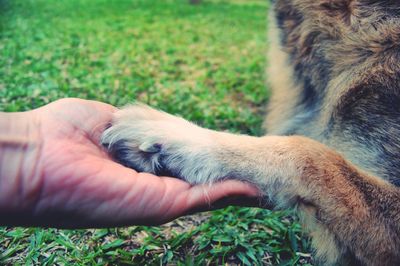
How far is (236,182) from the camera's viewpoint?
6.51 feet

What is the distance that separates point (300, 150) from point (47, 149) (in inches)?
46.1

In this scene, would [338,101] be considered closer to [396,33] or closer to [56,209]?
[396,33]

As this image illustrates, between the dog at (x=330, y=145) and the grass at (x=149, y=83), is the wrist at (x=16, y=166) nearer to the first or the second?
the dog at (x=330, y=145)

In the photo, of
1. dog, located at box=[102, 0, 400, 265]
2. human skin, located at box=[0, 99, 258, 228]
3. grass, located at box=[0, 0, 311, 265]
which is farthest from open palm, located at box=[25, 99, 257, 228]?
grass, located at box=[0, 0, 311, 265]

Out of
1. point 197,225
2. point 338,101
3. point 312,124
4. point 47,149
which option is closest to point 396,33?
point 338,101

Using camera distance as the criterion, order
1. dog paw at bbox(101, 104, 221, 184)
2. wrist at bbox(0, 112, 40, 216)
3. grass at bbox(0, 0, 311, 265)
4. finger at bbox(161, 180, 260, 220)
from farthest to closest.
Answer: grass at bbox(0, 0, 311, 265) → dog paw at bbox(101, 104, 221, 184) → finger at bbox(161, 180, 260, 220) → wrist at bbox(0, 112, 40, 216)

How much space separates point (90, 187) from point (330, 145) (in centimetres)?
146

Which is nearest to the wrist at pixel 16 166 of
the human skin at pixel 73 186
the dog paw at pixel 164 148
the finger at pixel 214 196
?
the human skin at pixel 73 186

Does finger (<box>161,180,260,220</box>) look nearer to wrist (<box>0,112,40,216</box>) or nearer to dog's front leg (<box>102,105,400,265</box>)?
dog's front leg (<box>102,105,400,265</box>)

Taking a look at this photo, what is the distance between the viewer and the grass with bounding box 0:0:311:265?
2285 mm

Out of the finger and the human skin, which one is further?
the finger

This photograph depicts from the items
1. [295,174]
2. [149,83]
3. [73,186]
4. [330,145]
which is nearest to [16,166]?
[73,186]

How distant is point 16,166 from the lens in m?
1.60

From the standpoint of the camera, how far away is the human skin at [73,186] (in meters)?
1.59
